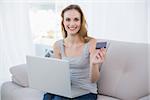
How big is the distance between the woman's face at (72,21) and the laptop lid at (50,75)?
1.04 feet

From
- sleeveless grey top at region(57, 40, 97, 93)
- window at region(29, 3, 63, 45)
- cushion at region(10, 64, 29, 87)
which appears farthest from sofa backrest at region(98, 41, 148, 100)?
window at region(29, 3, 63, 45)

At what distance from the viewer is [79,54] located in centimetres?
191

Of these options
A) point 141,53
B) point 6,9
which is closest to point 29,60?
point 141,53

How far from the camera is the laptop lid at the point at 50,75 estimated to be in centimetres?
164

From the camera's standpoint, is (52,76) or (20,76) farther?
(20,76)

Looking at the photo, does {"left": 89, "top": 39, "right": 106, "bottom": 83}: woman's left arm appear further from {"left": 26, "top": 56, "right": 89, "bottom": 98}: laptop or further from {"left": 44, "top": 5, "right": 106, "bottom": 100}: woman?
{"left": 26, "top": 56, "right": 89, "bottom": 98}: laptop

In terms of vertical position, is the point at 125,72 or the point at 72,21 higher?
the point at 72,21

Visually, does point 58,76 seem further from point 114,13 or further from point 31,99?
point 114,13

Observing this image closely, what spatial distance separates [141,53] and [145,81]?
0.20 meters

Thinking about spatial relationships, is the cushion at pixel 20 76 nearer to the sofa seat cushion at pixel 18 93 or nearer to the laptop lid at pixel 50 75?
the sofa seat cushion at pixel 18 93

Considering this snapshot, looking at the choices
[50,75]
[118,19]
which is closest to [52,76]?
[50,75]

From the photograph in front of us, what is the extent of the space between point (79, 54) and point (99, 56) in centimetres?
22

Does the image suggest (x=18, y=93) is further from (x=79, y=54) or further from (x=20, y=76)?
(x=79, y=54)

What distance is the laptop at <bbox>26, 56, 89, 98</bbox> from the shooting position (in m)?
1.64
